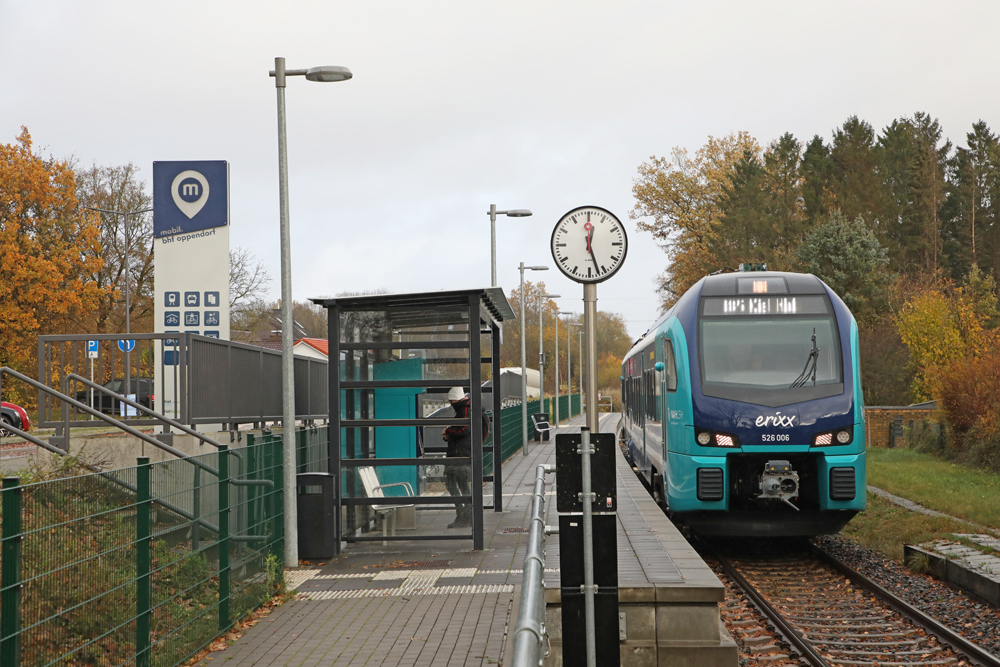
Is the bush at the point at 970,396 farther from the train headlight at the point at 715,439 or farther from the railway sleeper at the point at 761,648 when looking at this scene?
the railway sleeper at the point at 761,648

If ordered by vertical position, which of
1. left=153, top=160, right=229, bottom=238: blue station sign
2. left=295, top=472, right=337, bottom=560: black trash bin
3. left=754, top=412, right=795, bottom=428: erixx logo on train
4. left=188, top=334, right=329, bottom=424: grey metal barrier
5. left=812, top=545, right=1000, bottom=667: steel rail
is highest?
left=153, top=160, right=229, bottom=238: blue station sign

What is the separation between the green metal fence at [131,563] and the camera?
189 inches

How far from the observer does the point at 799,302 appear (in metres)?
12.2

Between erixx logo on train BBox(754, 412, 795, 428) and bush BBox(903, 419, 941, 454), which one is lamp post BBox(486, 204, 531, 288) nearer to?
bush BBox(903, 419, 941, 454)

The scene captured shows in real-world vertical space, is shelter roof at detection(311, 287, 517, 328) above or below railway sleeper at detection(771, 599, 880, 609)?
A: above

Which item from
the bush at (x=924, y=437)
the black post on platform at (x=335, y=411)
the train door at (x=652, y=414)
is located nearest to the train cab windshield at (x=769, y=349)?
the train door at (x=652, y=414)

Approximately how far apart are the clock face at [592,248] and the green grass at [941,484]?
8852 millimetres

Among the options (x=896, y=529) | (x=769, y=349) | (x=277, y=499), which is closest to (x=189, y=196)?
(x=277, y=499)

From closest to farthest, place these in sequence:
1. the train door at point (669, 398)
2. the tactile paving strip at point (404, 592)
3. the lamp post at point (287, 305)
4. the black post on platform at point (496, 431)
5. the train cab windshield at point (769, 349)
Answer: the tactile paving strip at point (404, 592), the lamp post at point (287, 305), the train cab windshield at point (769, 349), the train door at point (669, 398), the black post on platform at point (496, 431)

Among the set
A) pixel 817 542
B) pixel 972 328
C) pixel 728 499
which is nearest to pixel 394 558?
pixel 728 499

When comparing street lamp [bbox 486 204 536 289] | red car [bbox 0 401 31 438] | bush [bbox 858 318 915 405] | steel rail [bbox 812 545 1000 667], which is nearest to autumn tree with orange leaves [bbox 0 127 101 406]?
red car [bbox 0 401 31 438]

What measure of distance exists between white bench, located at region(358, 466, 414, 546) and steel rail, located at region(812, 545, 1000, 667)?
4941 millimetres

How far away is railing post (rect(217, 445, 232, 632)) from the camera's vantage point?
306 inches

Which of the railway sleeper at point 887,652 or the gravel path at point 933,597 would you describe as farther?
the gravel path at point 933,597
